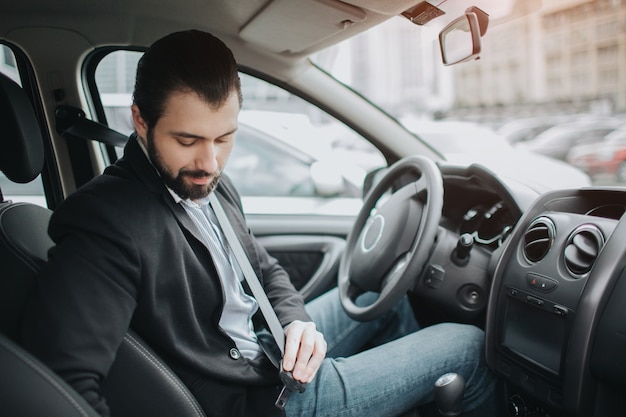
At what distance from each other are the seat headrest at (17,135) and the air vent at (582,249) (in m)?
1.42

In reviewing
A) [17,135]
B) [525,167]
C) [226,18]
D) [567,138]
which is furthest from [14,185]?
[567,138]

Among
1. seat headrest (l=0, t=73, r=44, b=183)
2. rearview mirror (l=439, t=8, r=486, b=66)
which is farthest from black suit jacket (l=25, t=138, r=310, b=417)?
rearview mirror (l=439, t=8, r=486, b=66)

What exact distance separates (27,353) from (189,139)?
21.8 inches

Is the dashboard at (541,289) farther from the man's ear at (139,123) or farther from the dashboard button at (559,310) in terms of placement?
the man's ear at (139,123)

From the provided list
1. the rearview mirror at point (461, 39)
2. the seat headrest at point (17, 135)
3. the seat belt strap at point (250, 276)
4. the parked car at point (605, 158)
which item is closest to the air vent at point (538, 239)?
the rearview mirror at point (461, 39)

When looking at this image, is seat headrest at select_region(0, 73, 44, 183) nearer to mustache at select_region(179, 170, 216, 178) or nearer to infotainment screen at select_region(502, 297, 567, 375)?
mustache at select_region(179, 170, 216, 178)

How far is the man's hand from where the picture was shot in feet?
4.31

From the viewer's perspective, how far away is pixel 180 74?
1.23 metres

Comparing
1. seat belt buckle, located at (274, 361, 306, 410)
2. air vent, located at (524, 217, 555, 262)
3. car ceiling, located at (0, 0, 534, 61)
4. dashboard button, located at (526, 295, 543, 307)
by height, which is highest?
car ceiling, located at (0, 0, 534, 61)

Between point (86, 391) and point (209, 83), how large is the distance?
70cm

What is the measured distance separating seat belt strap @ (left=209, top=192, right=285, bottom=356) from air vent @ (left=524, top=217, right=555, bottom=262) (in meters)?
0.75

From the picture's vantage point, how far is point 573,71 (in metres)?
40.5

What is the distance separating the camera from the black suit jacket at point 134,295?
3.28ft

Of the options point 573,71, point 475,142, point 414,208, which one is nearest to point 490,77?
point 573,71
